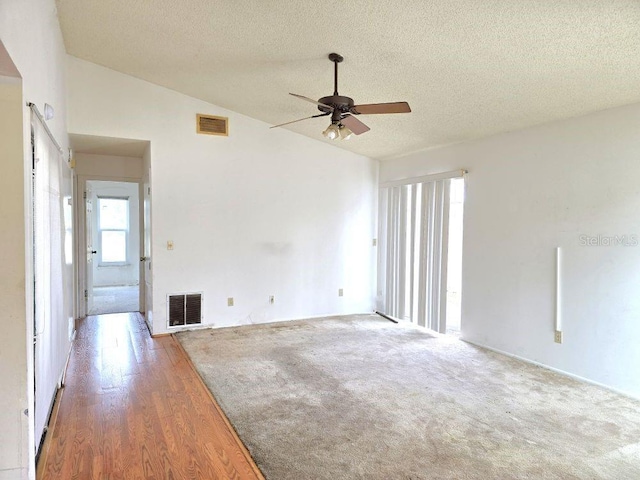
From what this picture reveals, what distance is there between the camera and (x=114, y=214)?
8.87 m

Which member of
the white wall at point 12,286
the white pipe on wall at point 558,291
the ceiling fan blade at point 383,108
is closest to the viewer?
the white wall at point 12,286

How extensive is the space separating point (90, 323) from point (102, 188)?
164 inches

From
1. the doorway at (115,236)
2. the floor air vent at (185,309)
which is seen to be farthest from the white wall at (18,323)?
the doorway at (115,236)

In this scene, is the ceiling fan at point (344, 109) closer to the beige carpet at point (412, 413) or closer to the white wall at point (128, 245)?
the beige carpet at point (412, 413)

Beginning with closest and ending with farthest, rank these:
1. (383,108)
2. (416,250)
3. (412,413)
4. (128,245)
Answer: (412,413) < (383,108) < (416,250) < (128,245)

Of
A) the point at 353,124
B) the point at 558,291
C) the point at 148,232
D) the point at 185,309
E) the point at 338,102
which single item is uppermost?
the point at 338,102

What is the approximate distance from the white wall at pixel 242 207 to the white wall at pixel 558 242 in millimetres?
1875

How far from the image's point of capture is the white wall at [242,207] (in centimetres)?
470

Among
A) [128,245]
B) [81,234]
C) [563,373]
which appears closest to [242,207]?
[81,234]

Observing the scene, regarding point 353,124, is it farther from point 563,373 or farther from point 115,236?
point 115,236

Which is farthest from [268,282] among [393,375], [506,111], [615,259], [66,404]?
[615,259]

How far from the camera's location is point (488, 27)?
2.54 metres

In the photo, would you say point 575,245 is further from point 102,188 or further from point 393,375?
point 102,188

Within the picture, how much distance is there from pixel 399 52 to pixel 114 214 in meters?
7.85
